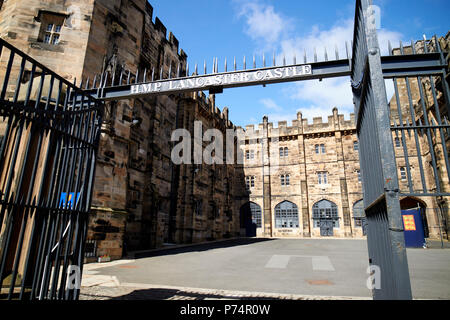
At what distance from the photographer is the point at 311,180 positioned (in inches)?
1171

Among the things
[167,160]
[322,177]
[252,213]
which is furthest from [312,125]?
[167,160]

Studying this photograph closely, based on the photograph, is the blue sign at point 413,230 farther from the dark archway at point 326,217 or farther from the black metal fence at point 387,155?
the black metal fence at point 387,155

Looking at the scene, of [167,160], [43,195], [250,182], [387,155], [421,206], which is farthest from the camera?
[250,182]

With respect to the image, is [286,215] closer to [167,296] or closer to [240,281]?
[240,281]

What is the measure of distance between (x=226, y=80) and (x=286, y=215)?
2731cm

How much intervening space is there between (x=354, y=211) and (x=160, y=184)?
21230 mm

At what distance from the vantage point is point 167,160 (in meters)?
17.4

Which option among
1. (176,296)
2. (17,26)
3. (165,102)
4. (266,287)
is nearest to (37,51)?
(17,26)

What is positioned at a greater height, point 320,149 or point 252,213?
point 320,149

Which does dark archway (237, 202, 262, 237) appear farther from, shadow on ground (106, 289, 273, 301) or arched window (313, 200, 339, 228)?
shadow on ground (106, 289, 273, 301)

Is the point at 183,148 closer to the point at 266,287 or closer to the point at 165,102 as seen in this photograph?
the point at 165,102

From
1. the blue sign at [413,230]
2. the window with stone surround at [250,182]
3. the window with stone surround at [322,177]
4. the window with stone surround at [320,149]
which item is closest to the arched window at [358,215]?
the window with stone surround at [322,177]

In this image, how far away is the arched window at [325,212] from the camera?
2794 centimetres

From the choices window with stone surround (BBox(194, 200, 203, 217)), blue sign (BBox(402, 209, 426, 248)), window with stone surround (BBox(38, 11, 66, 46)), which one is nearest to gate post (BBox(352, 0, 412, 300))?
window with stone surround (BBox(38, 11, 66, 46))
